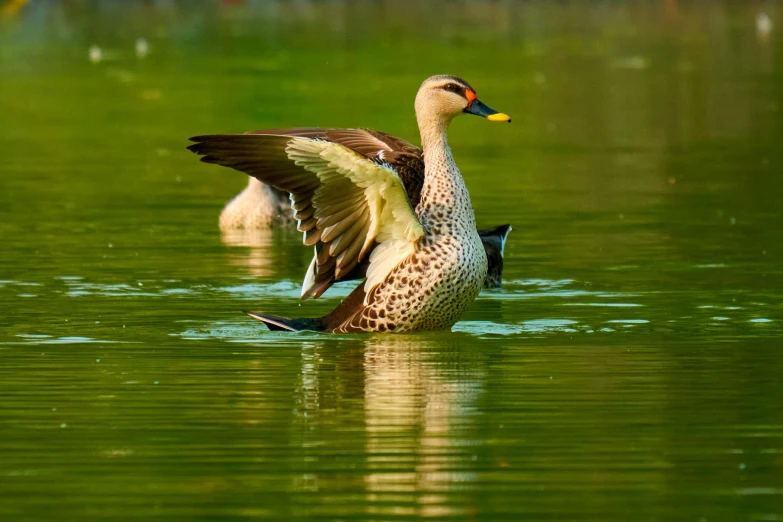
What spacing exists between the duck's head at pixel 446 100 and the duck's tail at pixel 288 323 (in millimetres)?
1355

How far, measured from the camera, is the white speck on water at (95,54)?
43.2m

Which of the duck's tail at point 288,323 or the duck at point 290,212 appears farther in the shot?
the duck at point 290,212

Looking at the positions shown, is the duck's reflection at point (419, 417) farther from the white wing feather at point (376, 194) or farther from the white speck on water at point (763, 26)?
the white speck on water at point (763, 26)

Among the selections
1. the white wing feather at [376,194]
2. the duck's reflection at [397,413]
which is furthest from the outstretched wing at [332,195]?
the duck's reflection at [397,413]

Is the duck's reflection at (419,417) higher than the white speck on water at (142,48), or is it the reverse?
the white speck on water at (142,48)

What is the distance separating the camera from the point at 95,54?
4434 cm

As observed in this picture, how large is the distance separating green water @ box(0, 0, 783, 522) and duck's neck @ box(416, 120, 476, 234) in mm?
679

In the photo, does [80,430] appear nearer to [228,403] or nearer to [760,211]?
[228,403]

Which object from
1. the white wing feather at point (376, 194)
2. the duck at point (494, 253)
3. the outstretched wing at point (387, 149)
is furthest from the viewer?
the duck at point (494, 253)

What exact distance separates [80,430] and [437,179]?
3429 mm

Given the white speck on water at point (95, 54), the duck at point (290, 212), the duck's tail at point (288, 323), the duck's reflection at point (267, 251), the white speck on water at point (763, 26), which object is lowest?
the duck's tail at point (288, 323)

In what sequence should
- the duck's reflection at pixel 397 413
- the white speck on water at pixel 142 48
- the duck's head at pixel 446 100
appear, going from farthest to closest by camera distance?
the white speck on water at pixel 142 48 < the duck's head at pixel 446 100 < the duck's reflection at pixel 397 413

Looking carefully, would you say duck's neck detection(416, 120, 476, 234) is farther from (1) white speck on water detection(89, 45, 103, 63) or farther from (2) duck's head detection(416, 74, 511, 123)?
(1) white speck on water detection(89, 45, 103, 63)

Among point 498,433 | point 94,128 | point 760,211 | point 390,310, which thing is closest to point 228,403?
point 498,433
